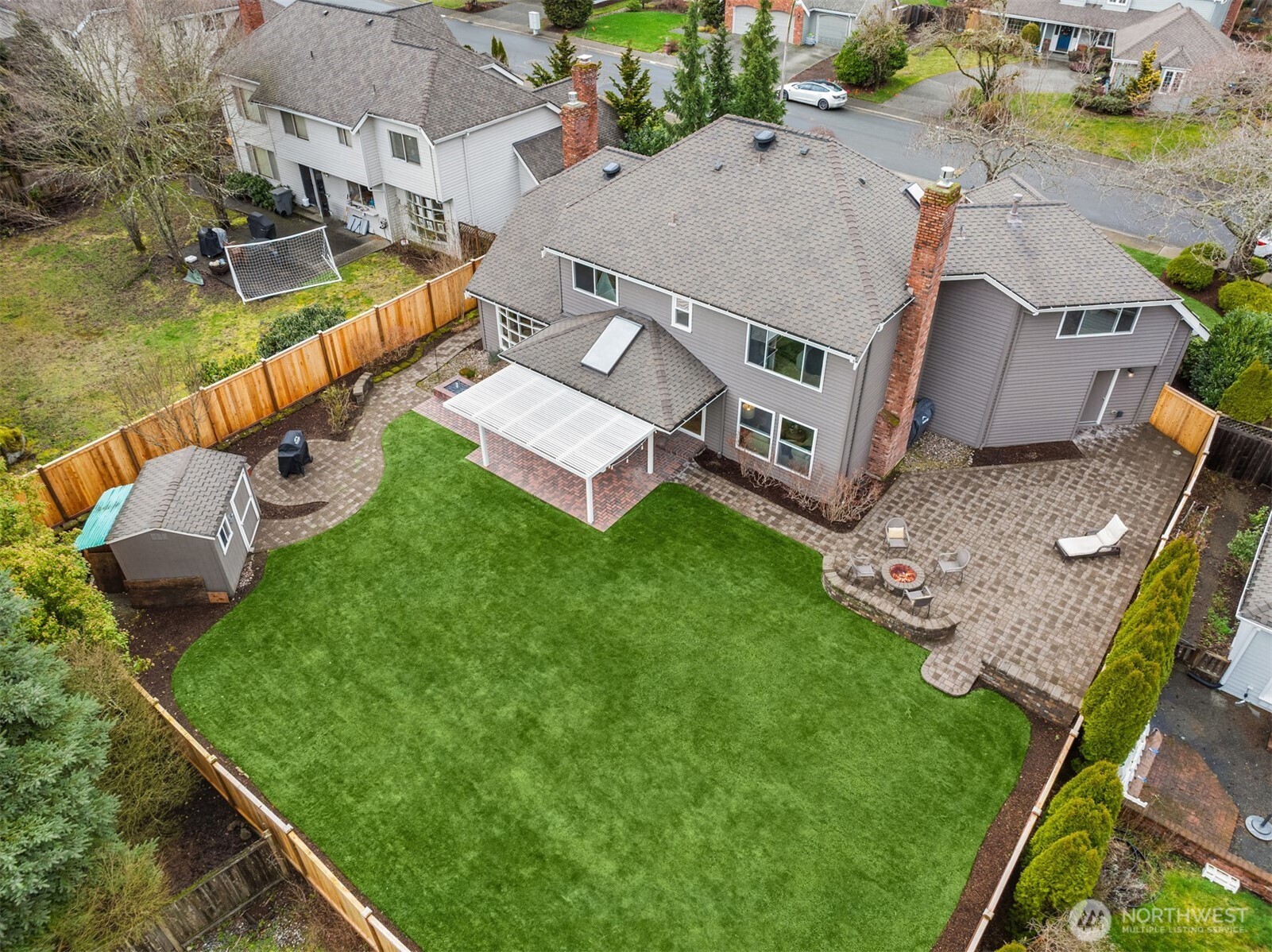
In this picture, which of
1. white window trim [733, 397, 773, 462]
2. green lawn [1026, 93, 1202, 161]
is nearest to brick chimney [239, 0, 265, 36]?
white window trim [733, 397, 773, 462]

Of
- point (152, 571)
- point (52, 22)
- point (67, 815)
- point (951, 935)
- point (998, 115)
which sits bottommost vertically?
point (951, 935)

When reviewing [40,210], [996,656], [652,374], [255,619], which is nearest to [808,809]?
[996,656]

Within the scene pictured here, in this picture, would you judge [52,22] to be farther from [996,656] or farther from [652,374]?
[996,656]

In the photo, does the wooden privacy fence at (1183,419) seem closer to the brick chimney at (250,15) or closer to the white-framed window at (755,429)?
the white-framed window at (755,429)

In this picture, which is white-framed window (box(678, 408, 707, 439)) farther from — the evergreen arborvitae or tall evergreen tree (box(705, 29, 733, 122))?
the evergreen arborvitae

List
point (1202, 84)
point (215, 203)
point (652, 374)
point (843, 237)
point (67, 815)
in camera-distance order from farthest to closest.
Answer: point (1202, 84), point (215, 203), point (652, 374), point (843, 237), point (67, 815)

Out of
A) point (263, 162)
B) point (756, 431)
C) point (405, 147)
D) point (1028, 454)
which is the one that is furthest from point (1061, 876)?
point (263, 162)

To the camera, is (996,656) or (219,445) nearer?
(996,656)
